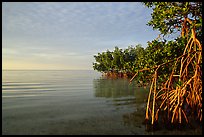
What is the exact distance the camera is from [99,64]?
49812mm

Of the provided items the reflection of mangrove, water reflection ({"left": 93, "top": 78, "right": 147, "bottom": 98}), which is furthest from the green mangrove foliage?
water reflection ({"left": 93, "top": 78, "right": 147, "bottom": 98})

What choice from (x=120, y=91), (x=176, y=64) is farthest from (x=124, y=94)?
(x=176, y=64)

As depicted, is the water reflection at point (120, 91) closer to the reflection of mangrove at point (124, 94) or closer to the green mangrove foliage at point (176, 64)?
the reflection of mangrove at point (124, 94)

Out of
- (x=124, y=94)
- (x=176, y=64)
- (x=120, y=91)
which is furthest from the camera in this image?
(x=120, y=91)

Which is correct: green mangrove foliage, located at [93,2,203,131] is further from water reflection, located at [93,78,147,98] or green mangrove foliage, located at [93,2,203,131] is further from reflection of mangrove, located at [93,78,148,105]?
water reflection, located at [93,78,147,98]

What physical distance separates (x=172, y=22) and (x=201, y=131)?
219 inches

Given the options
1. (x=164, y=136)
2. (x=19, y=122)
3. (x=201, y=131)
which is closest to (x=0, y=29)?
(x=19, y=122)

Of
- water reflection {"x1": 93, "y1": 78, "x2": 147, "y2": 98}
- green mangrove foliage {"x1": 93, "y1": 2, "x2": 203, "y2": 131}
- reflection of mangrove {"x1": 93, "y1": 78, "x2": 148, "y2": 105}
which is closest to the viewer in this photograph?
green mangrove foliage {"x1": 93, "y1": 2, "x2": 203, "y2": 131}

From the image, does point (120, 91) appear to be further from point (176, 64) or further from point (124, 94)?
point (176, 64)

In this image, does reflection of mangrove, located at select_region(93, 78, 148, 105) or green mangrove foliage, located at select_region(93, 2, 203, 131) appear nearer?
green mangrove foliage, located at select_region(93, 2, 203, 131)

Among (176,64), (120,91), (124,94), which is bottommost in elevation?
(124,94)

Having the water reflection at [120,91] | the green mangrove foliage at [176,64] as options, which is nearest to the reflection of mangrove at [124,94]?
the water reflection at [120,91]

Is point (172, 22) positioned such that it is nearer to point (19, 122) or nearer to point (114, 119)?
point (114, 119)

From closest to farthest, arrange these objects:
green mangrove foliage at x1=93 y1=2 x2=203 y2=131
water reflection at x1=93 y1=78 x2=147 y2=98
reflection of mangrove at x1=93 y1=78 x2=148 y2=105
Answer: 1. green mangrove foliage at x1=93 y1=2 x2=203 y2=131
2. reflection of mangrove at x1=93 y1=78 x2=148 y2=105
3. water reflection at x1=93 y1=78 x2=147 y2=98
